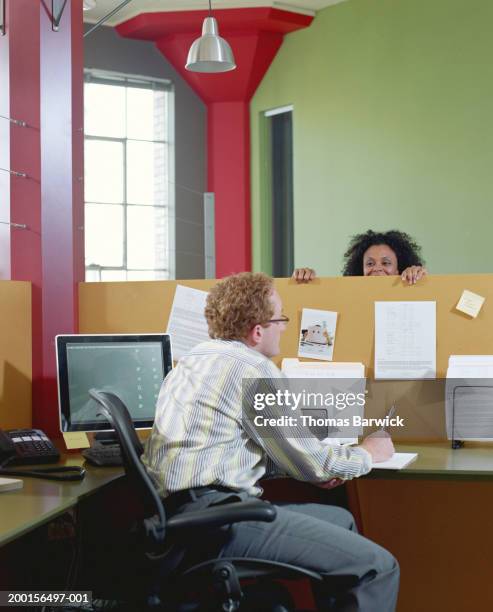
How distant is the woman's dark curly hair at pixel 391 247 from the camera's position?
11.9ft

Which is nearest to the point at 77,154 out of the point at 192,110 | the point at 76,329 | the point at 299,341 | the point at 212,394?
the point at 76,329

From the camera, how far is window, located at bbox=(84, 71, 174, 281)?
6848 millimetres

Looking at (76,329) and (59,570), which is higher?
(76,329)

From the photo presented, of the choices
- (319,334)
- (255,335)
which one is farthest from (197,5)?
(255,335)

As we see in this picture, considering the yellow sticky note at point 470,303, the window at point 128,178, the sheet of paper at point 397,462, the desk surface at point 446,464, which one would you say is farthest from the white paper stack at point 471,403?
the window at point 128,178

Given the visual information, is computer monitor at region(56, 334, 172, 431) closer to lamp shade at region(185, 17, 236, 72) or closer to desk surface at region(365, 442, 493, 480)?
desk surface at region(365, 442, 493, 480)

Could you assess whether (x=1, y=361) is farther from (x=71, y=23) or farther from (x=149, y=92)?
(x=149, y=92)

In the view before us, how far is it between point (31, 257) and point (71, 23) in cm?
82

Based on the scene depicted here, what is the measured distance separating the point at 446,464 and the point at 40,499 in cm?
111

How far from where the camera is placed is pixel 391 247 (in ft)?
12.0

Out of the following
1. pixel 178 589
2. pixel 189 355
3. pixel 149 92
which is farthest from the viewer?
pixel 149 92

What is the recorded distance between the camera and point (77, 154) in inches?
119

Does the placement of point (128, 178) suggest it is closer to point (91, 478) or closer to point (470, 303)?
point (470, 303)

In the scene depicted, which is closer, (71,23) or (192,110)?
(71,23)
